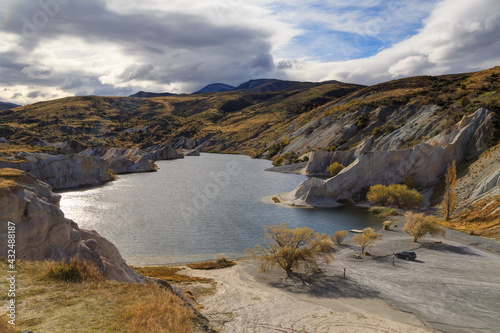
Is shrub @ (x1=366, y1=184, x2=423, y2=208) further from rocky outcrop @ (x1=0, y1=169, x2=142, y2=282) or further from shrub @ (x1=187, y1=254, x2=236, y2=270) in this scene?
rocky outcrop @ (x1=0, y1=169, x2=142, y2=282)

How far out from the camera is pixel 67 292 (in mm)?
13688

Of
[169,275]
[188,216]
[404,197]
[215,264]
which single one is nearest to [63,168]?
[188,216]

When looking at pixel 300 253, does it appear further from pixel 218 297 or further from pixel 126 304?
pixel 126 304

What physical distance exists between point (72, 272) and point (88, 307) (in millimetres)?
3278

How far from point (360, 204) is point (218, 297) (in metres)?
50.2

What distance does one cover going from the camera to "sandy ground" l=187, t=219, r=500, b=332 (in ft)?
67.3

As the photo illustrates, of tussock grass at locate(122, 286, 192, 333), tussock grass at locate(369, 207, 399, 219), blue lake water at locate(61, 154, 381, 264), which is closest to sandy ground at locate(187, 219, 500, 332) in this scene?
tussock grass at locate(122, 286, 192, 333)

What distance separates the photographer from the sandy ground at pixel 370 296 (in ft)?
67.3

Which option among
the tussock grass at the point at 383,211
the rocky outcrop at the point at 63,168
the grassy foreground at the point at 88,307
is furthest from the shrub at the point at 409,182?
the rocky outcrop at the point at 63,168

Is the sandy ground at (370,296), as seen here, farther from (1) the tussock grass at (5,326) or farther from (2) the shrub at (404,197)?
(2) the shrub at (404,197)

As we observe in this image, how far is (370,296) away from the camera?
85.7ft

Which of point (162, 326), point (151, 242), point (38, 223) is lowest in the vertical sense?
point (151, 242)

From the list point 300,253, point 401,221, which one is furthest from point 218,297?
point 401,221

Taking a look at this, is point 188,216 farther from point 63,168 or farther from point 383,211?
point 63,168
